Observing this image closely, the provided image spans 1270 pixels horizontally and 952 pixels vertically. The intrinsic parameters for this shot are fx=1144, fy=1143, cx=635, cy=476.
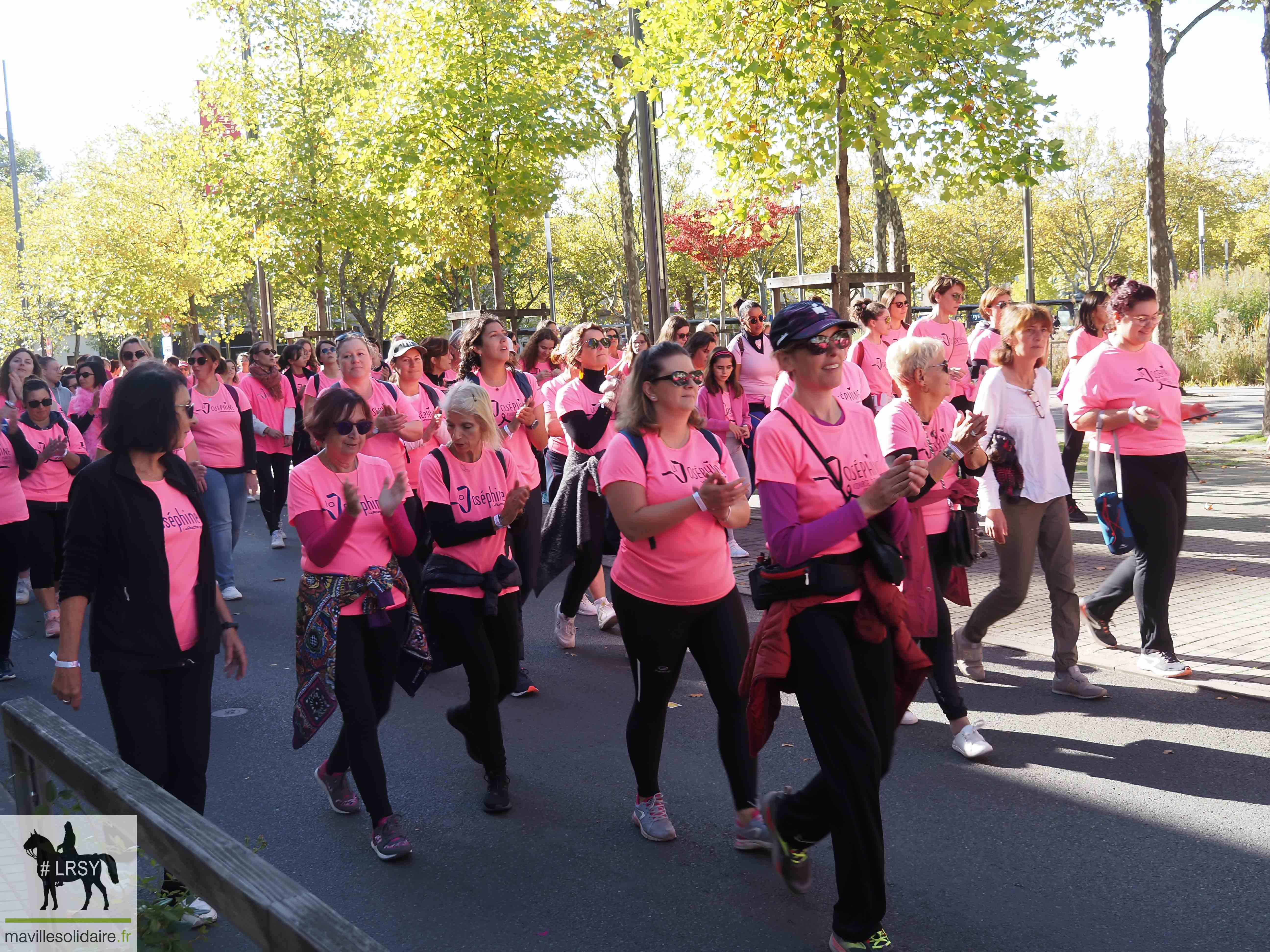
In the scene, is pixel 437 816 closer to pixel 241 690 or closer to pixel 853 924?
pixel 853 924

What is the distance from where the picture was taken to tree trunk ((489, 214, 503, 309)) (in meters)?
17.4

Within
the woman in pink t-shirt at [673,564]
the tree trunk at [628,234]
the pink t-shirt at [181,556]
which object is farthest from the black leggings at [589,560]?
the tree trunk at [628,234]

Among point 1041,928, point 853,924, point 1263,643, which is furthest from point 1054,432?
point 853,924

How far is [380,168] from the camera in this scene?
17.5m

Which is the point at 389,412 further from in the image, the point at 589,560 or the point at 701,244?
the point at 701,244

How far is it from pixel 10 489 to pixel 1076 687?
270 inches

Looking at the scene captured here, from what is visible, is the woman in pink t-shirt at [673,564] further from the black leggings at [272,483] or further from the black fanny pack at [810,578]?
the black leggings at [272,483]

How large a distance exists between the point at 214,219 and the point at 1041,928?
23126 mm

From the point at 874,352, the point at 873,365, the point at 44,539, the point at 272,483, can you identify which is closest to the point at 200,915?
the point at 44,539

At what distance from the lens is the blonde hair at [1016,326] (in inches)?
223

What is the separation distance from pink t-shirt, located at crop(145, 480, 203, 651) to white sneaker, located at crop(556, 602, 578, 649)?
12.0 feet

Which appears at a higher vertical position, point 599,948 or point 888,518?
point 888,518

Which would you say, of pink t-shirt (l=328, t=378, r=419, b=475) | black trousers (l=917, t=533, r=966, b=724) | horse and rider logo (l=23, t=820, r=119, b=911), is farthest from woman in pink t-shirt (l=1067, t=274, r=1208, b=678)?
horse and rider logo (l=23, t=820, r=119, b=911)

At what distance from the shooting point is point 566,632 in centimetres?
754
